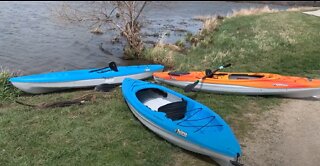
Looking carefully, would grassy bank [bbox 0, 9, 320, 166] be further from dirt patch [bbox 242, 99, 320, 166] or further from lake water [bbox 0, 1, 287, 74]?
lake water [bbox 0, 1, 287, 74]

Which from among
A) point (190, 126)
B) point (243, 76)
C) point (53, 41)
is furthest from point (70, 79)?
point (53, 41)

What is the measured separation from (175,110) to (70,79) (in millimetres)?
4322

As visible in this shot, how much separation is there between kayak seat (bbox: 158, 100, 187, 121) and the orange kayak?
2.38m

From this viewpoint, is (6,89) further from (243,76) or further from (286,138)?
(286,138)

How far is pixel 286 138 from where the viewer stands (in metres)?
7.48

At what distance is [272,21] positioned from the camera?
21391 millimetres

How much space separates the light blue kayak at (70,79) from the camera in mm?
10398

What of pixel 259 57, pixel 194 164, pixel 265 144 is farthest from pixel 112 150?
pixel 259 57

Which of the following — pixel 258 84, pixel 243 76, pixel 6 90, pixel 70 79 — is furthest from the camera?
pixel 70 79

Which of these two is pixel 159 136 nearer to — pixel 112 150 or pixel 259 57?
pixel 112 150

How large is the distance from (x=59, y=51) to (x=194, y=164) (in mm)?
12345

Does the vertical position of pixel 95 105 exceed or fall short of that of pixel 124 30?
it falls short

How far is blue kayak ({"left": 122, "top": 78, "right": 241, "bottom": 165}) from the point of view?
617 cm

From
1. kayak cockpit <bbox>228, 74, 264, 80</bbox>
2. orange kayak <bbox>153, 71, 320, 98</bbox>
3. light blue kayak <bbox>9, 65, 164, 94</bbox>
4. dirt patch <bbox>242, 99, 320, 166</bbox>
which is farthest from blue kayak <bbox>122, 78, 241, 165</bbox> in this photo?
light blue kayak <bbox>9, 65, 164, 94</bbox>
